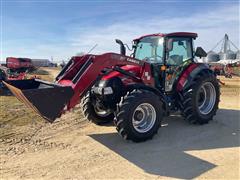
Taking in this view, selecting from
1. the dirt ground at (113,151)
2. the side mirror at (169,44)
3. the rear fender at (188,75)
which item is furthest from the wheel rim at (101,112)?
the side mirror at (169,44)

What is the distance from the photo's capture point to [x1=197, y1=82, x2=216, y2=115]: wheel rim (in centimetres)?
820

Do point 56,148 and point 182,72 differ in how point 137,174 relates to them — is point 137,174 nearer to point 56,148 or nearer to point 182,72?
point 56,148

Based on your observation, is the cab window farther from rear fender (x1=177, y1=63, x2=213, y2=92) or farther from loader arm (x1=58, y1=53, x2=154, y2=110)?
loader arm (x1=58, y1=53, x2=154, y2=110)

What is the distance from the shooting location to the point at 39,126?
8.02 m

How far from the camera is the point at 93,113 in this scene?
783cm

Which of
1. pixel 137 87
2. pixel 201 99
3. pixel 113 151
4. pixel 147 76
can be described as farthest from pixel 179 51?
pixel 113 151

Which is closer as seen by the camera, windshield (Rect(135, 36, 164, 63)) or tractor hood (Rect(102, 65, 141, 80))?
tractor hood (Rect(102, 65, 141, 80))

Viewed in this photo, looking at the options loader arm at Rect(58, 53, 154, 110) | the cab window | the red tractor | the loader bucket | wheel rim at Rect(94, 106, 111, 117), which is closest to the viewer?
the loader bucket

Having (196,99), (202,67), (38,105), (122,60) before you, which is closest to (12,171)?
(38,105)

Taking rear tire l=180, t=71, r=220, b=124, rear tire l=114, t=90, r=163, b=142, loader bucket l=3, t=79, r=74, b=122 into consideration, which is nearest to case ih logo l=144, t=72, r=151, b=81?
rear tire l=114, t=90, r=163, b=142

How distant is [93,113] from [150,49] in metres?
2.22

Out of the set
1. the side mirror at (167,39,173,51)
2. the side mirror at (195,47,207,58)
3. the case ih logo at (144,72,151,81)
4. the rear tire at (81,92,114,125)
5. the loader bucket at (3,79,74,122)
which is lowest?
the rear tire at (81,92,114,125)

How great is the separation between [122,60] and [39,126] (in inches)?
116

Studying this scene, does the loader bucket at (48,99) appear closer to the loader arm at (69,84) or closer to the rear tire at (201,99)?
the loader arm at (69,84)
